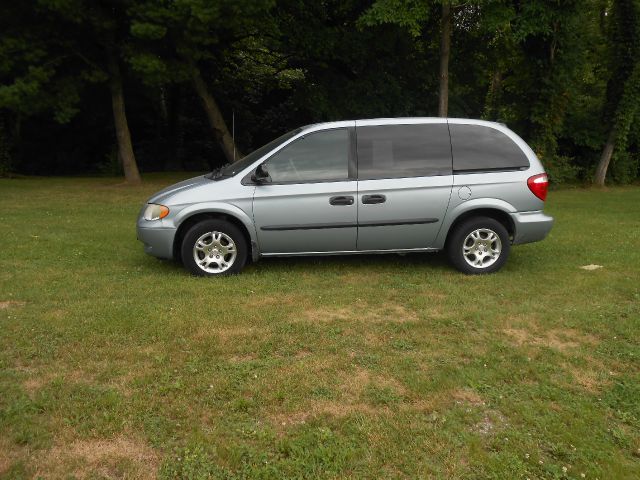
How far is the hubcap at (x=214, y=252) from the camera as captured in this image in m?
6.48

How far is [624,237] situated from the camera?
30.6 feet

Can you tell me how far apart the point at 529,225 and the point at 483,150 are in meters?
1.03

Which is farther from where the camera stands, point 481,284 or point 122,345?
point 481,284

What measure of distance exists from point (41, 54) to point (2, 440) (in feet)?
52.4

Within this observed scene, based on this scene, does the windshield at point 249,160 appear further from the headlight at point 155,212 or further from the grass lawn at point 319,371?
the grass lawn at point 319,371

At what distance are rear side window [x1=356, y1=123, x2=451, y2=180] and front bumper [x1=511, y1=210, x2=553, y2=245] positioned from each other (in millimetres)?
1007

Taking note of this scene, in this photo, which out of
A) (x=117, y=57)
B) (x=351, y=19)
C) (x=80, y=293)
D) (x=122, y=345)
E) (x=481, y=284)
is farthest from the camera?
(x=351, y=19)

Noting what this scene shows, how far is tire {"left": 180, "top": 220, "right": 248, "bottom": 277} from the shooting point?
6.45 metres

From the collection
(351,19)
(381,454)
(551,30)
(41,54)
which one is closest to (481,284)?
(381,454)

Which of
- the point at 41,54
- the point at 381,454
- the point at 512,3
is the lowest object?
the point at 381,454

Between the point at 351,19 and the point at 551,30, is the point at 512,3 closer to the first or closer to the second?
the point at 551,30

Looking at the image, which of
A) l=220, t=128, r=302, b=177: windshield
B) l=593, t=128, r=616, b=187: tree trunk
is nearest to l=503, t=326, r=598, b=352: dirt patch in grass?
l=220, t=128, r=302, b=177: windshield

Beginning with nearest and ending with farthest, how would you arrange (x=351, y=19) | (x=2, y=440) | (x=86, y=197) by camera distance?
(x=2, y=440) → (x=86, y=197) → (x=351, y=19)

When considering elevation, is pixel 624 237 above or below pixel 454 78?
below
